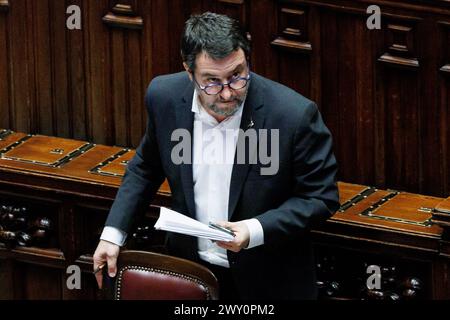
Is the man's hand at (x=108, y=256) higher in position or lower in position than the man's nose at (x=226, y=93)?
lower

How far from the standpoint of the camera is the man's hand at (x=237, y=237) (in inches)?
164

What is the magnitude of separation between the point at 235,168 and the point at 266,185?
99 millimetres

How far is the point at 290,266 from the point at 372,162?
0.69 metres

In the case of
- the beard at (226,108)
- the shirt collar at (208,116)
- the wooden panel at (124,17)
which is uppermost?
the wooden panel at (124,17)

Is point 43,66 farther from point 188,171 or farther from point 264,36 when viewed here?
point 188,171

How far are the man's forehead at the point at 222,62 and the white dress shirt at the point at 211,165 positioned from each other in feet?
0.69

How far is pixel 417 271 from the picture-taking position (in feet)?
15.5

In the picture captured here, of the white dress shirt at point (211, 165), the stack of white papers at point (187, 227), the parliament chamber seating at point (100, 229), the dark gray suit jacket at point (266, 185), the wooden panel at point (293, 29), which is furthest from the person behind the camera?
the wooden panel at point (293, 29)

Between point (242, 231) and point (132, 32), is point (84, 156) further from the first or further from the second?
point (242, 231)

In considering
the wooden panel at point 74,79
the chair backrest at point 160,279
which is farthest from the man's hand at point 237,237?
the wooden panel at point 74,79

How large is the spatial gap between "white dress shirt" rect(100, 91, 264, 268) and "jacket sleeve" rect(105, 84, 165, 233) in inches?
2.7

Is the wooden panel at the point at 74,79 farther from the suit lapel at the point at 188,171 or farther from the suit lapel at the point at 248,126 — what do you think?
the suit lapel at the point at 248,126

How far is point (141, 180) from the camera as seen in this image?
448 cm
